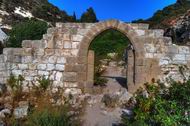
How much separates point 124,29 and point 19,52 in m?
3.92

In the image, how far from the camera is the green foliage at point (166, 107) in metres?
10.4

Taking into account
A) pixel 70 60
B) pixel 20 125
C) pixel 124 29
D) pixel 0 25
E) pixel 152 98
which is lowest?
pixel 20 125

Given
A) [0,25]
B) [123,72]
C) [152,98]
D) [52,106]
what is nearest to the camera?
[152,98]

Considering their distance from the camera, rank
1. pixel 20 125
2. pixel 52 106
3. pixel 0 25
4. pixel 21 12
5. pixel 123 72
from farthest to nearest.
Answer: pixel 21 12 < pixel 0 25 < pixel 123 72 < pixel 52 106 < pixel 20 125

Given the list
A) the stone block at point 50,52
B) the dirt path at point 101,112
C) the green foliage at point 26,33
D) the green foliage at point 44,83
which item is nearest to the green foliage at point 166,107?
the dirt path at point 101,112

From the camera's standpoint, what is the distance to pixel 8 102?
51.6 feet

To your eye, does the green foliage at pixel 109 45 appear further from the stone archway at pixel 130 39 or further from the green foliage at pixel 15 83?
the green foliage at pixel 15 83

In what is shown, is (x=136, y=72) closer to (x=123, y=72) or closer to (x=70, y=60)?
(x=70, y=60)

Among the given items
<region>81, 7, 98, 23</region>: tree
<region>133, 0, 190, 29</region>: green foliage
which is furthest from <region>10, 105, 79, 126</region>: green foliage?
<region>81, 7, 98, 23</region>: tree

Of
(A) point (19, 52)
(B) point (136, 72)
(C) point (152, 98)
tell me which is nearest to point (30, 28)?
(A) point (19, 52)

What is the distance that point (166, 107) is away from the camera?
10719 mm

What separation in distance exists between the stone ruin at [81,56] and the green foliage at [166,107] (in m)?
4.45

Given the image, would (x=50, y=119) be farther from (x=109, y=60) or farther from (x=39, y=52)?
(x=109, y=60)

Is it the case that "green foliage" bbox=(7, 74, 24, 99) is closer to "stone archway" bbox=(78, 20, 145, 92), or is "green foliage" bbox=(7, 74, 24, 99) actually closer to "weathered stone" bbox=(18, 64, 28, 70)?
"weathered stone" bbox=(18, 64, 28, 70)
